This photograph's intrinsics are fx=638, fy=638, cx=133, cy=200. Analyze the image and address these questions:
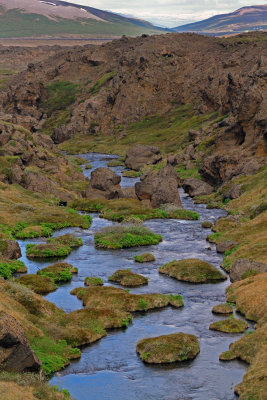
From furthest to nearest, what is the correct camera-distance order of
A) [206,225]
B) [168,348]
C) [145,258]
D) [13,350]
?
[206,225] < [145,258] < [168,348] < [13,350]

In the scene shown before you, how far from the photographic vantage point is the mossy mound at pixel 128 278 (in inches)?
2164

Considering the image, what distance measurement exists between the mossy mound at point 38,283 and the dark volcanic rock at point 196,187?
53.6 metres

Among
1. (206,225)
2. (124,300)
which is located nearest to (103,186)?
(206,225)

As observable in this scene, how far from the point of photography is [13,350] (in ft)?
108

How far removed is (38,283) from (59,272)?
3.98 meters

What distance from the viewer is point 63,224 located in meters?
79.4

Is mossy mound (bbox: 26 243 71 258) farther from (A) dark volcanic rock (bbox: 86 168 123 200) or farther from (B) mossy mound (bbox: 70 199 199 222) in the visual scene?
(A) dark volcanic rock (bbox: 86 168 123 200)

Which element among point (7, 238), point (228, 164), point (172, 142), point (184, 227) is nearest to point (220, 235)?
point (184, 227)

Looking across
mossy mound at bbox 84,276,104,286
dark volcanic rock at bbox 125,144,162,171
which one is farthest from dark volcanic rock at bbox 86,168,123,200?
mossy mound at bbox 84,276,104,286

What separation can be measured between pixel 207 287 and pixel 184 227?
25.1 metres

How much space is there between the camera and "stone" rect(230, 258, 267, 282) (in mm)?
53975

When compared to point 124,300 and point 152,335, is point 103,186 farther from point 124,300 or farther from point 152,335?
point 152,335

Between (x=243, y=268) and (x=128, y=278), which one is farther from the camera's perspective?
(x=128, y=278)

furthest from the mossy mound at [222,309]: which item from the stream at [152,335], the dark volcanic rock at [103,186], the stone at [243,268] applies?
the dark volcanic rock at [103,186]
